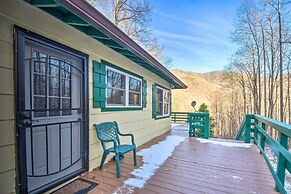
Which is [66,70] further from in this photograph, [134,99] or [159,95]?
[159,95]

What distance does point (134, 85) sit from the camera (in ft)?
14.3

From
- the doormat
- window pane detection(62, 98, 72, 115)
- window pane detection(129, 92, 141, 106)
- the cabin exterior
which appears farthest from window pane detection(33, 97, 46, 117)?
window pane detection(129, 92, 141, 106)

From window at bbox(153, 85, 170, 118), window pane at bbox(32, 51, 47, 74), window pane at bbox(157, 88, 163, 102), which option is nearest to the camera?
window pane at bbox(32, 51, 47, 74)

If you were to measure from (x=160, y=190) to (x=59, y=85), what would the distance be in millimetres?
1935

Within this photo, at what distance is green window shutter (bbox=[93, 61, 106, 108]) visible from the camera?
272 cm

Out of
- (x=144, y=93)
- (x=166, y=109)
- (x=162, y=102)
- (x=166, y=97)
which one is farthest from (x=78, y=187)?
(x=166, y=97)

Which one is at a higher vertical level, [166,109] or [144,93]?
[144,93]

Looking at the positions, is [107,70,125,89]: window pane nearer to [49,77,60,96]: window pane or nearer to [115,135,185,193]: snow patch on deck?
[49,77,60,96]: window pane

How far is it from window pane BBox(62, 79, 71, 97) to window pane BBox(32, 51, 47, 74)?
1.08 ft

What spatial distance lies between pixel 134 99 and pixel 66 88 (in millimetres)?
2258

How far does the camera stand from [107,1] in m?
8.36

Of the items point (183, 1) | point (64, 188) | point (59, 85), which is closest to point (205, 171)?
point (64, 188)

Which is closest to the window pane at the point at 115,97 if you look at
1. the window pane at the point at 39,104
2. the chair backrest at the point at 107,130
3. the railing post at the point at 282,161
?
the chair backrest at the point at 107,130

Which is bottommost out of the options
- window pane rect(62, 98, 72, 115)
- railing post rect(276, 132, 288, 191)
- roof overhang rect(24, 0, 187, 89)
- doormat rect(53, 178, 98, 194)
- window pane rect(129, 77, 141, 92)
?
doormat rect(53, 178, 98, 194)
